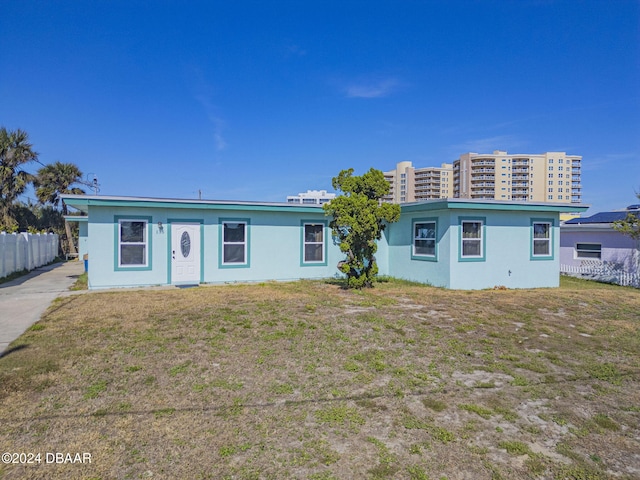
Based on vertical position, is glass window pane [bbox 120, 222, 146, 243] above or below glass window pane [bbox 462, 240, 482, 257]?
above

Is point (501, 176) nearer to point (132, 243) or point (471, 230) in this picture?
point (471, 230)

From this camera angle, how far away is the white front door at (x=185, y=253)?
12.9 metres

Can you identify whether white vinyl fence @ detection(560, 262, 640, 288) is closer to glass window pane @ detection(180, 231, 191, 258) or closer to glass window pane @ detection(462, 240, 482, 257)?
glass window pane @ detection(462, 240, 482, 257)

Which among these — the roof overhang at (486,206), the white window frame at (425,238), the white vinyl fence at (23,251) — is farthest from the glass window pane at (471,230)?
the white vinyl fence at (23,251)

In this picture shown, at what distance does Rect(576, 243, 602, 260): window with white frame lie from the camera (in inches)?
704

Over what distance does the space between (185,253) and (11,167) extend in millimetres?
18813

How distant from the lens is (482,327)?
7602 mm

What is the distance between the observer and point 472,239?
1291 centimetres

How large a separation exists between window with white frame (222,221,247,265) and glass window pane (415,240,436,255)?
230 inches

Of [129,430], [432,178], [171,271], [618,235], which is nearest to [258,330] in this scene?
[129,430]

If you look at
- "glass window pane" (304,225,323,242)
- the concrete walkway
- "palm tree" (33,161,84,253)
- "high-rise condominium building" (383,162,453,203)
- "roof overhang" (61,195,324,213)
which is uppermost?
"high-rise condominium building" (383,162,453,203)

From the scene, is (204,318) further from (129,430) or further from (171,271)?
(171,271)

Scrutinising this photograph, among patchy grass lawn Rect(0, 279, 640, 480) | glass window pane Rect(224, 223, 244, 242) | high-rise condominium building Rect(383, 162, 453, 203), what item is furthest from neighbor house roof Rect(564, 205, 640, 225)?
high-rise condominium building Rect(383, 162, 453, 203)

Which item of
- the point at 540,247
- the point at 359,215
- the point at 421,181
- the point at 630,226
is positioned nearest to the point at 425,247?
the point at 359,215
